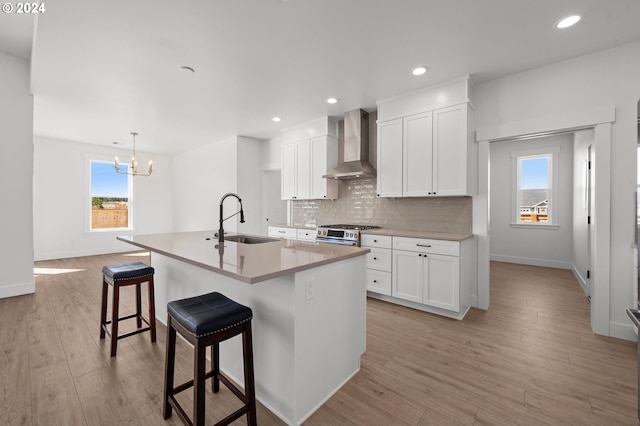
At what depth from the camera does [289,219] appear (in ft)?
19.3

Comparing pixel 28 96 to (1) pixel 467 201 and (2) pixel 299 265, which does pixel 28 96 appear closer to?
(2) pixel 299 265

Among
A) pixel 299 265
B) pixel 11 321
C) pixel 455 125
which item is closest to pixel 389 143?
pixel 455 125

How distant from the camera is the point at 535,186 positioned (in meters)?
5.70

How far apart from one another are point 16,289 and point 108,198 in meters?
4.02

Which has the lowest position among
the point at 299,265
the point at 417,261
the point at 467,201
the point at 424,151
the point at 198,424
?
the point at 198,424

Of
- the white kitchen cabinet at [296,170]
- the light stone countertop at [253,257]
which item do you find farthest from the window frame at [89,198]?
the light stone countertop at [253,257]

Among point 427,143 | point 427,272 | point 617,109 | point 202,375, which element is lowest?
point 202,375

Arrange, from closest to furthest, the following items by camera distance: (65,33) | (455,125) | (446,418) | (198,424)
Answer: (198,424)
(446,418)
(65,33)
(455,125)

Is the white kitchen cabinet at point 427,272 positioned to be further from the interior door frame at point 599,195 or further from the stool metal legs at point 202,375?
the stool metal legs at point 202,375

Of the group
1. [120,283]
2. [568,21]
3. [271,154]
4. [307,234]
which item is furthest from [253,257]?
[271,154]

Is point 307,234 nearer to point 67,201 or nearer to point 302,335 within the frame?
point 302,335

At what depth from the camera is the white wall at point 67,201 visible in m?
6.18

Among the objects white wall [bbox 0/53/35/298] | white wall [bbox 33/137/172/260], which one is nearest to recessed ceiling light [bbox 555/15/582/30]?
white wall [bbox 0/53/35/298]

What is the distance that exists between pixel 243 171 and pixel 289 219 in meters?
1.49
